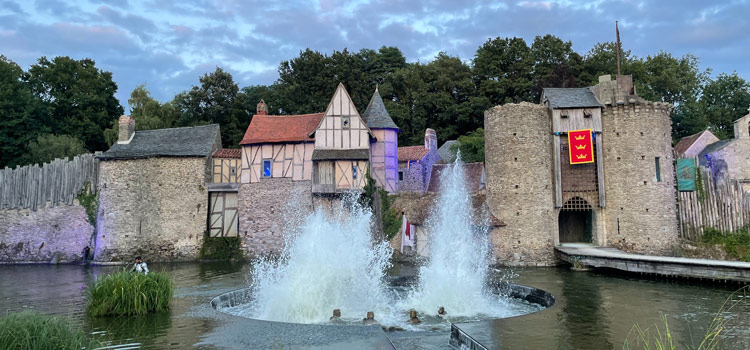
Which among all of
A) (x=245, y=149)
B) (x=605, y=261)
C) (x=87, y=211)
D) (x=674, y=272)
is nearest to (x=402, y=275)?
(x=605, y=261)

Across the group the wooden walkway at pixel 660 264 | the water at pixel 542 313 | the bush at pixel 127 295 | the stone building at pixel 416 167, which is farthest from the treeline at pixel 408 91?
the bush at pixel 127 295

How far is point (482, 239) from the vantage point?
22.1 meters

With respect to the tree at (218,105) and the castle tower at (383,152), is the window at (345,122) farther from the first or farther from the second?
the tree at (218,105)

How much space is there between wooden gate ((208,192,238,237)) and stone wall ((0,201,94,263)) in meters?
6.53

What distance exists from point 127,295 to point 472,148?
92.8 ft

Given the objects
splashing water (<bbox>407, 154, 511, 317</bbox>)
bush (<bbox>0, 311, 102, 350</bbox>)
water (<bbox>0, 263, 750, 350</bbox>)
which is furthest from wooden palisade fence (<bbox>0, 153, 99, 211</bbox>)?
bush (<bbox>0, 311, 102, 350</bbox>)

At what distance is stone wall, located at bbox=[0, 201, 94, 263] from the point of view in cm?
2642

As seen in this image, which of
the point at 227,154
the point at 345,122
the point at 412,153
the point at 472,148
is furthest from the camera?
the point at 472,148

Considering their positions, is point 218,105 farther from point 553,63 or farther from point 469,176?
point 553,63

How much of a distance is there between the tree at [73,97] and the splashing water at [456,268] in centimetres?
2960

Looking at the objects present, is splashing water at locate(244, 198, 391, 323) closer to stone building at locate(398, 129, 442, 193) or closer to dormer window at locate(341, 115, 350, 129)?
dormer window at locate(341, 115, 350, 129)

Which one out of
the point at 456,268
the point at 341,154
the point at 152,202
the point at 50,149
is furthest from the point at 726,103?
the point at 50,149

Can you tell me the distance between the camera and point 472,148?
3588 centimetres

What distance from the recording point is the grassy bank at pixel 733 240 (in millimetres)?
20531
